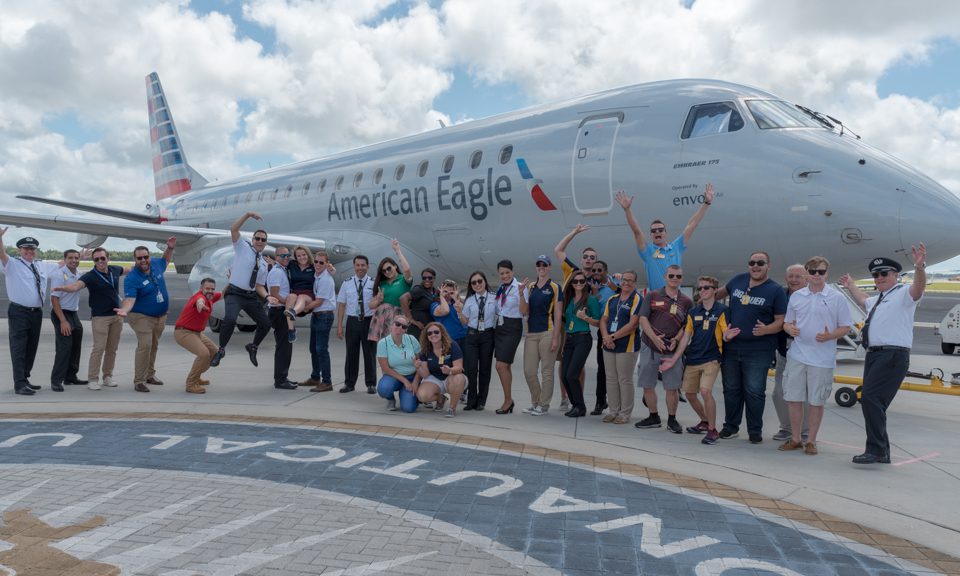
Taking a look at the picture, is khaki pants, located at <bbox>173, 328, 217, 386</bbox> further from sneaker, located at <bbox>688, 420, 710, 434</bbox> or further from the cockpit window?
the cockpit window

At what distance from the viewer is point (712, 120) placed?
908 centimetres

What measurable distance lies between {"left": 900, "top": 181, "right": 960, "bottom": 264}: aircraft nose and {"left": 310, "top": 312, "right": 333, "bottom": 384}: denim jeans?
22.4ft

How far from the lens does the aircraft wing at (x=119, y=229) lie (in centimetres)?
1425

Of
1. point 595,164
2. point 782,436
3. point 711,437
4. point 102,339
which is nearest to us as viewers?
point 711,437

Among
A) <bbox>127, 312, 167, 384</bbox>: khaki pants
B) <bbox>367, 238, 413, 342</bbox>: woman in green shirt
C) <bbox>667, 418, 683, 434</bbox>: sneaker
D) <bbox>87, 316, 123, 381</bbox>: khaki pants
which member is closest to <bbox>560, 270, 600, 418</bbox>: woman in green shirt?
<bbox>667, 418, 683, 434</bbox>: sneaker

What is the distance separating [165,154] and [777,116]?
22987mm

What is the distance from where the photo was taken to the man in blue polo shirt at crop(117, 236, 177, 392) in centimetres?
871

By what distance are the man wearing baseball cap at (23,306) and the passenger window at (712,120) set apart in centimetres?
843

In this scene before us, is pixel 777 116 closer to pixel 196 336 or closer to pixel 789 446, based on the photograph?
pixel 789 446

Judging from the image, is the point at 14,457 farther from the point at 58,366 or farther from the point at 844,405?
the point at 844,405

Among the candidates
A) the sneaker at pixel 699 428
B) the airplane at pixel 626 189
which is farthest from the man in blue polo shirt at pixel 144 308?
the sneaker at pixel 699 428

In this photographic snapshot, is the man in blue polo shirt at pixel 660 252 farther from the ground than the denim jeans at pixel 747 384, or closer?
farther from the ground

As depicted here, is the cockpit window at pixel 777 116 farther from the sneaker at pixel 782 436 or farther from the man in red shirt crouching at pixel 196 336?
the man in red shirt crouching at pixel 196 336

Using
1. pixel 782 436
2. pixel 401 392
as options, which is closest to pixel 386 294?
pixel 401 392
